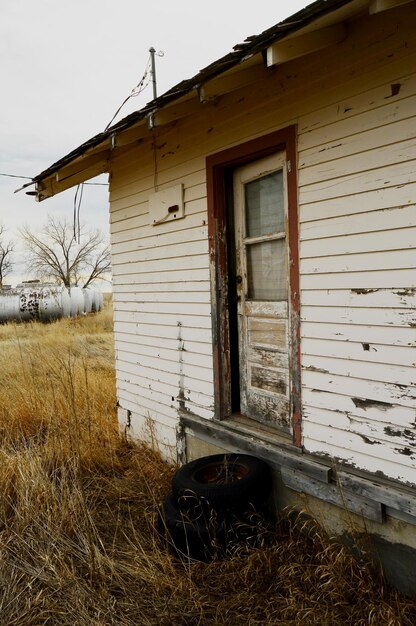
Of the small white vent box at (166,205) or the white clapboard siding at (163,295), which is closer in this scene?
the white clapboard siding at (163,295)

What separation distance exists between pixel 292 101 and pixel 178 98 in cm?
80

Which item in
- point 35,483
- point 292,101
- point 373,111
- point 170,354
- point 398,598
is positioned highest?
point 292,101

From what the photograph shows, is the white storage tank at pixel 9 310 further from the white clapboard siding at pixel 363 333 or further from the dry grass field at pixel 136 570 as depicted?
the white clapboard siding at pixel 363 333

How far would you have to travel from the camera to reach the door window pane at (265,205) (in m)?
3.61

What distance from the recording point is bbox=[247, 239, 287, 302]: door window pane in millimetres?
3653

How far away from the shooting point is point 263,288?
386 cm

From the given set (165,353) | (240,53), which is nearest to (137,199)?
(165,353)

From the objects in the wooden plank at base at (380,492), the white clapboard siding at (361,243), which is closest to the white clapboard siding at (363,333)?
the white clapboard siding at (361,243)

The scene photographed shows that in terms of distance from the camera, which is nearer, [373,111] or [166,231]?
[373,111]

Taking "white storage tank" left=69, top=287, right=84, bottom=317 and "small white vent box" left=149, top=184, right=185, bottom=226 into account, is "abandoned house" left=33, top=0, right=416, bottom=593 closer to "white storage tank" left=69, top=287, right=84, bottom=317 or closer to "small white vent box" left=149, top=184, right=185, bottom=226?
"small white vent box" left=149, top=184, right=185, bottom=226

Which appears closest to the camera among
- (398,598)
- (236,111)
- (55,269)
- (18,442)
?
(398,598)

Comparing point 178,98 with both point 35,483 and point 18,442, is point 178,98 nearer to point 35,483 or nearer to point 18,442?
point 35,483

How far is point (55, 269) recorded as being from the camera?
41.7 metres

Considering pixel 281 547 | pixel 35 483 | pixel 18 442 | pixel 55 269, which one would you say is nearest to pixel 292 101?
pixel 281 547
